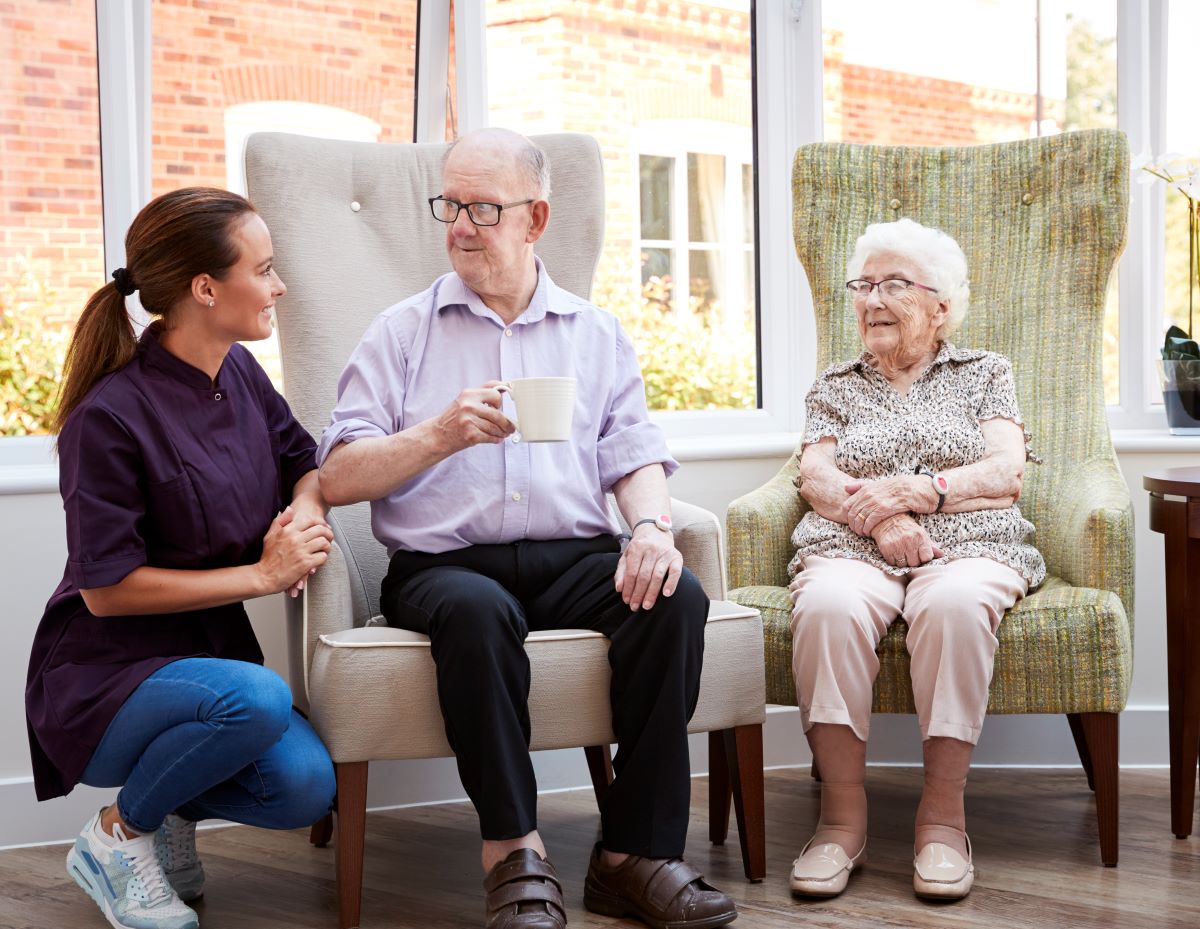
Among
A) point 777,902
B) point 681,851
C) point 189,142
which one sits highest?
point 189,142

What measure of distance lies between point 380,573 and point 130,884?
2.24 ft

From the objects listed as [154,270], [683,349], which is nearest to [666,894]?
[154,270]

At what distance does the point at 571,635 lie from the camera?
6.30ft

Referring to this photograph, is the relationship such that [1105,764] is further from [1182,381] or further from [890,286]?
[1182,381]

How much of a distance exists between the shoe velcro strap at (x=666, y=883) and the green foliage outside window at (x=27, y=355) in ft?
5.13

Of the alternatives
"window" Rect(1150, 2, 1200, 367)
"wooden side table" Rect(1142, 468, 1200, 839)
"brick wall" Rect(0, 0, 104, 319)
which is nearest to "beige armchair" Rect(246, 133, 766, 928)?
"brick wall" Rect(0, 0, 104, 319)

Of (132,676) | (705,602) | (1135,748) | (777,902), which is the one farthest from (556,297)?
(1135,748)

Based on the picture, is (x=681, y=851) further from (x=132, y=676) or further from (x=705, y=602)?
(x=132, y=676)

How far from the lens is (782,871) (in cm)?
218

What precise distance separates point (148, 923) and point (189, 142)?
5.33ft

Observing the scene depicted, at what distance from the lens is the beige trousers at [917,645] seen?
6.66ft

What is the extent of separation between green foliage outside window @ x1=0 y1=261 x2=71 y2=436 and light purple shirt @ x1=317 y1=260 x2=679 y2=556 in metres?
0.91

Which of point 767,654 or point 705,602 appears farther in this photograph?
point 767,654

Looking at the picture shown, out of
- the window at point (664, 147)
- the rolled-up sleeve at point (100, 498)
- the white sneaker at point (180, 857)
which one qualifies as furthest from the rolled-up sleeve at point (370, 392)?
the window at point (664, 147)
